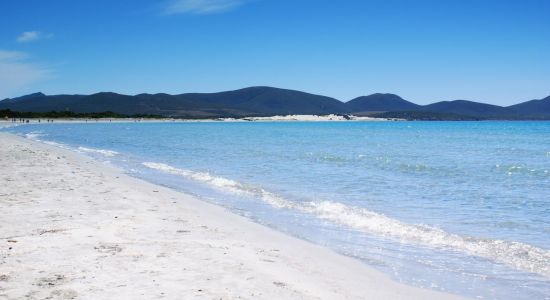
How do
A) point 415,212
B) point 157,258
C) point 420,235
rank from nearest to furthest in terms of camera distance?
point 157,258 → point 420,235 → point 415,212

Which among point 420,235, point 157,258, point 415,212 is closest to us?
point 157,258

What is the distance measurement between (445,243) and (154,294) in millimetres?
6294

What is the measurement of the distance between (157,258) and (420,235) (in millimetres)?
5737

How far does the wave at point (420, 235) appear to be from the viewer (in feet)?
27.2

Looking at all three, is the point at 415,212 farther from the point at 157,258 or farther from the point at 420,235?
the point at 157,258

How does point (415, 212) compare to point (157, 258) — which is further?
point (415, 212)

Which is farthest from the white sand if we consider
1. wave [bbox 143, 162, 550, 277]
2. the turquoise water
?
wave [bbox 143, 162, 550, 277]

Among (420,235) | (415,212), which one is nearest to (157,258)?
(420,235)

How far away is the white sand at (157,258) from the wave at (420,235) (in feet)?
7.69

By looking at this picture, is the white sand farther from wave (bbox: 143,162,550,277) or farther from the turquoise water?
wave (bbox: 143,162,550,277)

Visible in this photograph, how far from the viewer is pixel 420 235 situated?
10039 mm

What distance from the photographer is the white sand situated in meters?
5.73

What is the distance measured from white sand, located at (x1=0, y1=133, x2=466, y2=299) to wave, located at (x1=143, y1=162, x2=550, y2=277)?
2345 mm

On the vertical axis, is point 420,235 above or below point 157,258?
below
